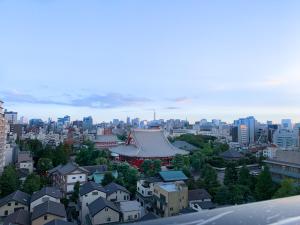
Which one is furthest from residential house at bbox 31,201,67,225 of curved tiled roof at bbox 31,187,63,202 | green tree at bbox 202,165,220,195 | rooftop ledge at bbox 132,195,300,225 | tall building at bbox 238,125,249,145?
tall building at bbox 238,125,249,145

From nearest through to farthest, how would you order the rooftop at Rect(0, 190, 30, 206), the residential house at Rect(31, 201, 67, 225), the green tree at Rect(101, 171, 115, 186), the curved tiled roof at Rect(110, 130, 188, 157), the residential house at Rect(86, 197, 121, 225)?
the residential house at Rect(31, 201, 67, 225)
the residential house at Rect(86, 197, 121, 225)
the rooftop at Rect(0, 190, 30, 206)
the green tree at Rect(101, 171, 115, 186)
the curved tiled roof at Rect(110, 130, 188, 157)

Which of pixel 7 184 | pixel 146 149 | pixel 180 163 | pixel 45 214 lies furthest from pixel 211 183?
pixel 146 149

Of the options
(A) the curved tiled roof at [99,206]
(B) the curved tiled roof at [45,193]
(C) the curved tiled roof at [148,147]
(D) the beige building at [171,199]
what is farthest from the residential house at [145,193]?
(C) the curved tiled roof at [148,147]

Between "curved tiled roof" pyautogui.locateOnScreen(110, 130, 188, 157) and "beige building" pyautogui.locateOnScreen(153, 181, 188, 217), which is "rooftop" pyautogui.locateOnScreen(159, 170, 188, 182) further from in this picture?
"curved tiled roof" pyautogui.locateOnScreen(110, 130, 188, 157)

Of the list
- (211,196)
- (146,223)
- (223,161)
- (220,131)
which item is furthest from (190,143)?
(146,223)

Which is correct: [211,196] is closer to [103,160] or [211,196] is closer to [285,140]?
[103,160]

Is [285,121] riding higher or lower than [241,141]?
higher

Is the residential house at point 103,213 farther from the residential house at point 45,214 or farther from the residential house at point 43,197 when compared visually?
the residential house at point 43,197
